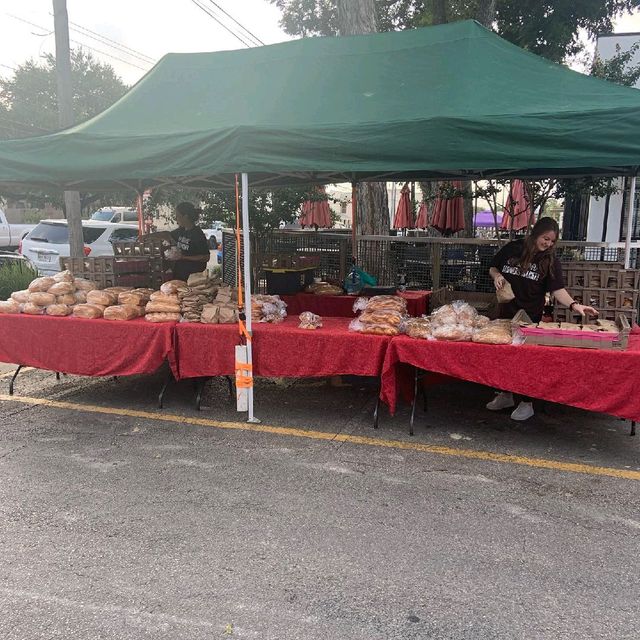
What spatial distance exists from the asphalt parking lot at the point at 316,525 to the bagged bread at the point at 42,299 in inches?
41.4

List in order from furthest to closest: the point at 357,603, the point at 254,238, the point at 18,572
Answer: the point at 254,238 → the point at 18,572 → the point at 357,603

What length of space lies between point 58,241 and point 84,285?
9837mm

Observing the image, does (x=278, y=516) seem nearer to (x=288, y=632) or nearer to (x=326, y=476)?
(x=326, y=476)

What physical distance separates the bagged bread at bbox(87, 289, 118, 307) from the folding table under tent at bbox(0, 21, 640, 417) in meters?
1.11

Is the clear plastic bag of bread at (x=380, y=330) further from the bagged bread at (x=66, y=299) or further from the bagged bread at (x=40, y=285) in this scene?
the bagged bread at (x=40, y=285)

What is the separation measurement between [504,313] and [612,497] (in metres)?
1.95

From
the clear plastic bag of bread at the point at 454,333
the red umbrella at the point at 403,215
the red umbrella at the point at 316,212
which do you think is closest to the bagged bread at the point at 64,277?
the clear plastic bag of bread at the point at 454,333

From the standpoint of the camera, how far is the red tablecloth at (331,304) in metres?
6.81

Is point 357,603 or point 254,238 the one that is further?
point 254,238

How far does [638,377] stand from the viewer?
4.05 m

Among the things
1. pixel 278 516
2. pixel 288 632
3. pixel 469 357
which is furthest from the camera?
pixel 469 357

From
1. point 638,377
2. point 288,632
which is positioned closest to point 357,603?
point 288,632

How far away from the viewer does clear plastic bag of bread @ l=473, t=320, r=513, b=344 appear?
4.38 meters

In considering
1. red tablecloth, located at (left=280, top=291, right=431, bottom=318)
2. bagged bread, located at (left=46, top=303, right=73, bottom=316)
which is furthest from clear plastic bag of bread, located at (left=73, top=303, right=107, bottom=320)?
red tablecloth, located at (left=280, top=291, right=431, bottom=318)
